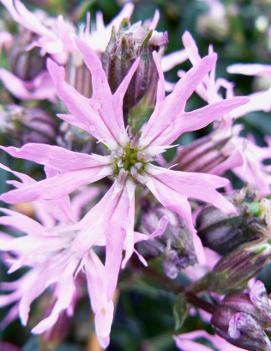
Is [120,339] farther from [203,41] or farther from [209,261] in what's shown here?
[203,41]

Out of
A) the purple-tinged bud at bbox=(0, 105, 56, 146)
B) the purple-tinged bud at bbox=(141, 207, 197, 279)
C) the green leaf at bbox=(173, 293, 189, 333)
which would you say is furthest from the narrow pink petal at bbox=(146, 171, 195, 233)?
the purple-tinged bud at bbox=(0, 105, 56, 146)

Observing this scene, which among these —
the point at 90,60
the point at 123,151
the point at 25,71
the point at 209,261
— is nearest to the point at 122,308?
the point at 209,261

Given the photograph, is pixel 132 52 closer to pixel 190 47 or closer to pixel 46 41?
pixel 190 47

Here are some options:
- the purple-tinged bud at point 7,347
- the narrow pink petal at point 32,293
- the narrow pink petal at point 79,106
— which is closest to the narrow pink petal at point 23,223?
the narrow pink petal at point 32,293

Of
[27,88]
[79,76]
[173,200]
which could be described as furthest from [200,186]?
[27,88]

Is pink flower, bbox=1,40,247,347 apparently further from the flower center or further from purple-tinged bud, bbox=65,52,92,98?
purple-tinged bud, bbox=65,52,92,98

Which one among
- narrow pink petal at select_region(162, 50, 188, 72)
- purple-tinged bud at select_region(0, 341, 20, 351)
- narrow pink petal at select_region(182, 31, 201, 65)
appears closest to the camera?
narrow pink petal at select_region(182, 31, 201, 65)

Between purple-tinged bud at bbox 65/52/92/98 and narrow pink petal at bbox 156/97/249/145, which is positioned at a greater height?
purple-tinged bud at bbox 65/52/92/98
